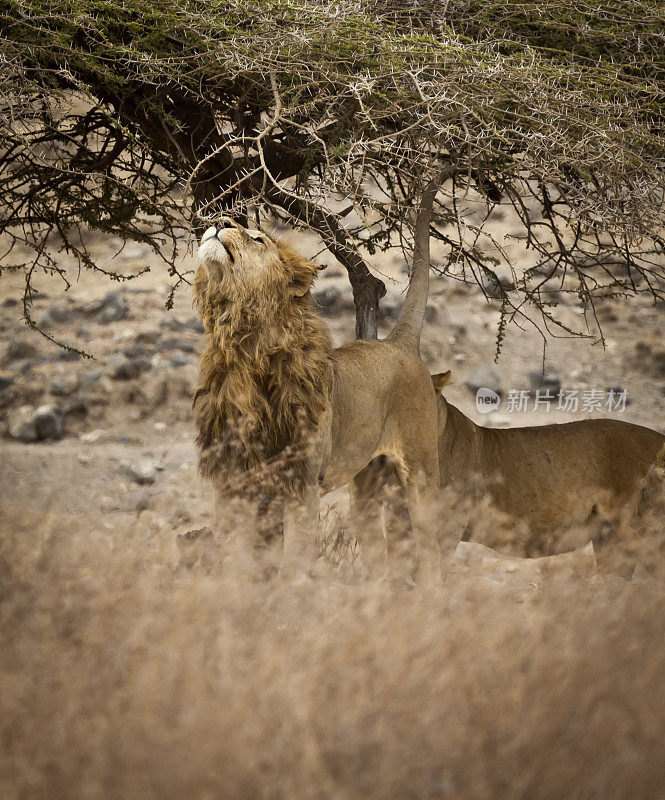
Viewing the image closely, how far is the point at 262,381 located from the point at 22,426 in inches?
346

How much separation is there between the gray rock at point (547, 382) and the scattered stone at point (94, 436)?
6245mm

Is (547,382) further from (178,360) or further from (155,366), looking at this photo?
(155,366)

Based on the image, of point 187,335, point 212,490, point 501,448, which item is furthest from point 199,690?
point 187,335

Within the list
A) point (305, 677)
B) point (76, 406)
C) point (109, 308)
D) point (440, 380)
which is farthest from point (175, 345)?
point (305, 677)

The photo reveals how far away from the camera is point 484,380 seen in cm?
1253

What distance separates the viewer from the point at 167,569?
2141mm

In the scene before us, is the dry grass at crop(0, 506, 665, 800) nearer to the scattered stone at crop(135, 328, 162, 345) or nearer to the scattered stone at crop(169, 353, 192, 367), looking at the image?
the scattered stone at crop(169, 353, 192, 367)

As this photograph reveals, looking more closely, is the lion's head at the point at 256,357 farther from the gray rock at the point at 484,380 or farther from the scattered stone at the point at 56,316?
the scattered stone at the point at 56,316

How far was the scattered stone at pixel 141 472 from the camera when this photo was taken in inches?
380

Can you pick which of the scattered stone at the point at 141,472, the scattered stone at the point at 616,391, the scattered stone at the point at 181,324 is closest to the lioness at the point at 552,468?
the scattered stone at the point at 141,472

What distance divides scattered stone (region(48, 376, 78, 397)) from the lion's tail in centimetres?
933

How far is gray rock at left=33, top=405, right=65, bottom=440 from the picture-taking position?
10766mm

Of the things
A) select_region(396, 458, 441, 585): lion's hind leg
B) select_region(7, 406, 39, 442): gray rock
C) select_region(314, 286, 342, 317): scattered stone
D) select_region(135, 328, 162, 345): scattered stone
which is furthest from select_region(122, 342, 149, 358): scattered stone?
select_region(396, 458, 441, 585): lion's hind leg

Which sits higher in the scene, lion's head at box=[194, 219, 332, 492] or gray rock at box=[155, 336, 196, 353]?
gray rock at box=[155, 336, 196, 353]
